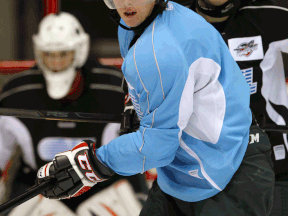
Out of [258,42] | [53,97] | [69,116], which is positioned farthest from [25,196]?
[53,97]

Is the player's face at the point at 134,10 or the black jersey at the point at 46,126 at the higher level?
the player's face at the point at 134,10

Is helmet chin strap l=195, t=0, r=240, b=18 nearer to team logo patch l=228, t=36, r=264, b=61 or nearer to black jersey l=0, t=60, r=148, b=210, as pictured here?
team logo patch l=228, t=36, r=264, b=61

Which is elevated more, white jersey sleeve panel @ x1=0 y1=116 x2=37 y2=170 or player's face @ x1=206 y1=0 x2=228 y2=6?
player's face @ x1=206 y1=0 x2=228 y2=6

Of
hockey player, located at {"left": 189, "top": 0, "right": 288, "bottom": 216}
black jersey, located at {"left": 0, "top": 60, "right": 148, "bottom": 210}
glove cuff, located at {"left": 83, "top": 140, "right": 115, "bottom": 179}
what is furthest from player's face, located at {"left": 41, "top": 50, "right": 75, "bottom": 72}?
glove cuff, located at {"left": 83, "top": 140, "right": 115, "bottom": 179}

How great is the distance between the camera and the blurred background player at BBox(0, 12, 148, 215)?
2273mm

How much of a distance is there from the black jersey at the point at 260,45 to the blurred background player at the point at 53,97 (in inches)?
38.5

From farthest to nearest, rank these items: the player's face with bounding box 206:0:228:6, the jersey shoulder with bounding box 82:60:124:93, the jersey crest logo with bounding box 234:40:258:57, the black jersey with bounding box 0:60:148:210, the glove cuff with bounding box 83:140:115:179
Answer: the jersey shoulder with bounding box 82:60:124:93, the black jersey with bounding box 0:60:148:210, the jersey crest logo with bounding box 234:40:258:57, the player's face with bounding box 206:0:228:6, the glove cuff with bounding box 83:140:115:179

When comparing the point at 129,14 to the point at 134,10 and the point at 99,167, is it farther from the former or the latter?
the point at 99,167

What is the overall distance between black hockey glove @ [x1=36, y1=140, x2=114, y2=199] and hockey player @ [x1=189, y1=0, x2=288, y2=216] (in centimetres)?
82

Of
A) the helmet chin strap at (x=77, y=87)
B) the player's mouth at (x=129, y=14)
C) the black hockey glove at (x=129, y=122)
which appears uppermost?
the player's mouth at (x=129, y=14)

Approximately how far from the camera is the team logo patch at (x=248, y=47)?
5.21ft

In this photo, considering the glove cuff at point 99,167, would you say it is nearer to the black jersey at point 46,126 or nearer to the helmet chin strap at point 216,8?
the helmet chin strap at point 216,8

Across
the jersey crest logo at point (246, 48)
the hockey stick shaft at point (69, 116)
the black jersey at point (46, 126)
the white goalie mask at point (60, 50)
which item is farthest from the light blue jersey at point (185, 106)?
the white goalie mask at point (60, 50)

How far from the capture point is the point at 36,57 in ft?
8.32
